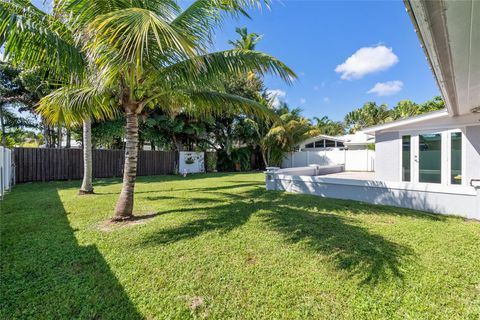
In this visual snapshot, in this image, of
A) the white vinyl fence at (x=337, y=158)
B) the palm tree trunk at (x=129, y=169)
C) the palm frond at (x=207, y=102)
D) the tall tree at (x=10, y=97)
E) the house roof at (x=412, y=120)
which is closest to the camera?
the palm tree trunk at (x=129, y=169)

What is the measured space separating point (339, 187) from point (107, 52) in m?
7.23

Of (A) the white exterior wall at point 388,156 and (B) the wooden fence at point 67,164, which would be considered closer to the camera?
(A) the white exterior wall at point 388,156

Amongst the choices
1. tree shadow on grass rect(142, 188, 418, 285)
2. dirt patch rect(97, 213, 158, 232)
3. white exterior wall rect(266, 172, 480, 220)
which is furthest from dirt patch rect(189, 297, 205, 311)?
white exterior wall rect(266, 172, 480, 220)

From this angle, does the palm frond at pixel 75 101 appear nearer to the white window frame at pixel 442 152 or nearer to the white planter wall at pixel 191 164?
the white window frame at pixel 442 152

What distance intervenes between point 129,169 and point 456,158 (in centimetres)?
1023

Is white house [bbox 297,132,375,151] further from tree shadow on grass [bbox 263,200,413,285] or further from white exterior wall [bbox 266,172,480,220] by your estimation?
tree shadow on grass [bbox 263,200,413,285]

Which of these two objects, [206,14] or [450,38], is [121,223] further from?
[450,38]

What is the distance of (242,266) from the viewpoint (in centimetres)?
328

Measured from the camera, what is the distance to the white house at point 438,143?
2.64 m

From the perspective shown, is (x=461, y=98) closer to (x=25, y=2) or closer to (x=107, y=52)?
(x=107, y=52)

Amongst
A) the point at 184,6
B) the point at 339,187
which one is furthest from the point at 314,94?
the point at 184,6

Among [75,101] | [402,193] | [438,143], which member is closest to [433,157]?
[438,143]

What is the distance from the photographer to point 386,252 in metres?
3.62

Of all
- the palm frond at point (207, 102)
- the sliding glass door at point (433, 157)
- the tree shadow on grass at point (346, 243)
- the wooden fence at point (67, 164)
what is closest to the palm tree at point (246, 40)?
the wooden fence at point (67, 164)
